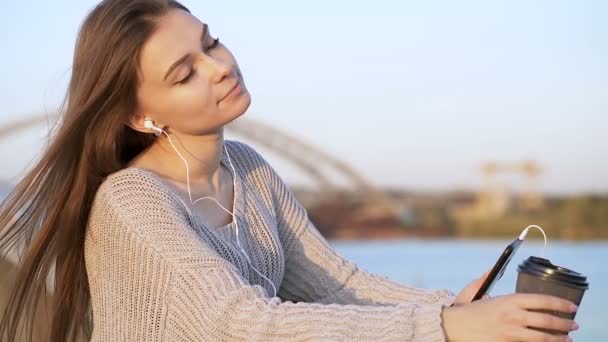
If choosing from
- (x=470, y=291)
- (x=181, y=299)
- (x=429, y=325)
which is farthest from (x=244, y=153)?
(x=429, y=325)

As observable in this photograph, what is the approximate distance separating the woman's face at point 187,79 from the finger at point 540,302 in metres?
0.73

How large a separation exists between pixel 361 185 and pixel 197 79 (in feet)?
46.7

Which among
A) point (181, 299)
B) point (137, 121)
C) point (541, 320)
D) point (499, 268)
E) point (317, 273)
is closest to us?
point (541, 320)

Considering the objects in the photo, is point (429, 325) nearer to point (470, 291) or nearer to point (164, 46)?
point (470, 291)

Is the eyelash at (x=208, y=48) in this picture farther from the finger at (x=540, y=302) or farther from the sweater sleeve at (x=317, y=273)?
the finger at (x=540, y=302)

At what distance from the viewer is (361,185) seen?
16.0 m

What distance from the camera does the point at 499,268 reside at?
1.45 meters

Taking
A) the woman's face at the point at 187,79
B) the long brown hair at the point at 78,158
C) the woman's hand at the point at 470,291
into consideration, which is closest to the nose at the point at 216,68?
the woman's face at the point at 187,79

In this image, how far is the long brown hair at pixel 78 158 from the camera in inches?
69.4

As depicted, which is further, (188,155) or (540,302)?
(188,155)

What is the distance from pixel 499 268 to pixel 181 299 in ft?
1.72

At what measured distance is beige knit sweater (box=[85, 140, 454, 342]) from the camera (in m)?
1.42

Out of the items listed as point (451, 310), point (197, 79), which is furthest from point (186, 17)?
point (451, 310)

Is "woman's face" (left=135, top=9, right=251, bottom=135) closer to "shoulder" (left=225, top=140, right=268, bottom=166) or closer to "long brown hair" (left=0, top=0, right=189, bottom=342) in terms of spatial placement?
"long brown hair" (left=0, top=0, right=189, bottom=342)
